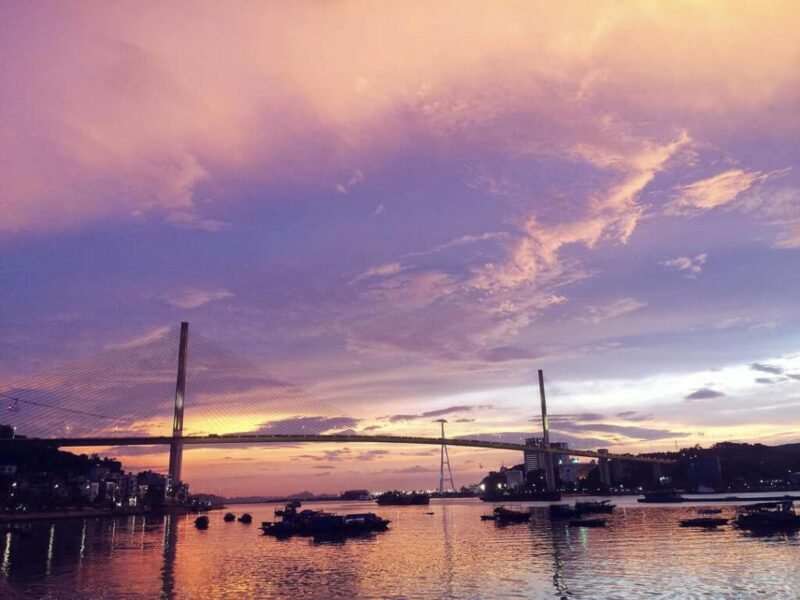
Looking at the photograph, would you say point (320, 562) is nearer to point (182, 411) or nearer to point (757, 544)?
point (757, 544)

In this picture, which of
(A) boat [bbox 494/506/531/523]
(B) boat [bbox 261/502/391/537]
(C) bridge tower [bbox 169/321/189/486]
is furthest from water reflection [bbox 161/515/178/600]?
(A) boat [bbox 494/506/531/523]

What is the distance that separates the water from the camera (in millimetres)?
29922

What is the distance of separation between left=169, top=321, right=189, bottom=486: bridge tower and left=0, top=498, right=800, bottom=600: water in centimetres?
3811

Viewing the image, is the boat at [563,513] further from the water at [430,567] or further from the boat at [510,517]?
the water at [430,567]

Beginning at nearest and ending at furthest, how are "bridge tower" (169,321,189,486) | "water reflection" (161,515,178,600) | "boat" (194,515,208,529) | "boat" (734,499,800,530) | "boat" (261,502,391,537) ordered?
"water reflection" (161,515,178,600)
"boat" (734,499,800,530)
"boat" (261,502,391,537)
"boat" (194,515,208,529)
"bridge tower" (169,321,189,486)

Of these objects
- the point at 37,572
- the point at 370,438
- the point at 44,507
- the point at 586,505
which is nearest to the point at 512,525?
the point at 586,505

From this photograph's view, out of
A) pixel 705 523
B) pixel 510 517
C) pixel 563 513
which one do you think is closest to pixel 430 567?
pixel 705 523

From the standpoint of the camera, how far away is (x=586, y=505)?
91.8 m

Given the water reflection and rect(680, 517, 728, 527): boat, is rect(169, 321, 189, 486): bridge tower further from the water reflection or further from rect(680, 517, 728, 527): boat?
rect(680, 517, 728, 527): boat

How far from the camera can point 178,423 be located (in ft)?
333

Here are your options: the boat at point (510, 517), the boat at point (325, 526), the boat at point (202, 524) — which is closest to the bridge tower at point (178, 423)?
the boat at point (202, 524)

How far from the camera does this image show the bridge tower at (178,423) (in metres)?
100

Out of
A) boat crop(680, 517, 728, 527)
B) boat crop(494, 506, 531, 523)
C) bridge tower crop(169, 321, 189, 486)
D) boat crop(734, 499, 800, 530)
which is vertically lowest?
boat crop(494, 506, 531, 523)

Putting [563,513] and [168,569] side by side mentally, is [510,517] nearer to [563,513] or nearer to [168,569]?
[563,513]
